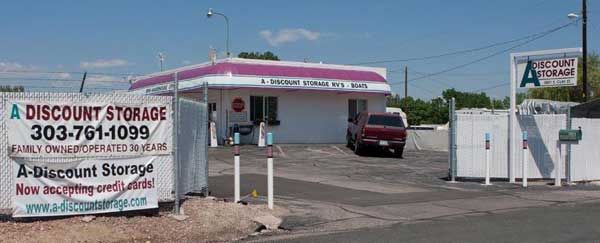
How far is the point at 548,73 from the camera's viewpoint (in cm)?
1781

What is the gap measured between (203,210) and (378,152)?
18.8 metres

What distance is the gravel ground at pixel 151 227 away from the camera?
28.1 feet

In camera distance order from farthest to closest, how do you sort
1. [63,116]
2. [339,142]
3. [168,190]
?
[339,142] → [168,190] → [63,116]

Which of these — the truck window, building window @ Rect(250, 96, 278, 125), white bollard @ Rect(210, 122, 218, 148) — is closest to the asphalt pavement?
the truck window

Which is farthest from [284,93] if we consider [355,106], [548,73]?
[548,73]

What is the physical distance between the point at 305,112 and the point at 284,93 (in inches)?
63.8

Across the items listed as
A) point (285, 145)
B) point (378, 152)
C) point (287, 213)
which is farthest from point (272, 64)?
point (287, 213)

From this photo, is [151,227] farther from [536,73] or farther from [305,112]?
[305,112]

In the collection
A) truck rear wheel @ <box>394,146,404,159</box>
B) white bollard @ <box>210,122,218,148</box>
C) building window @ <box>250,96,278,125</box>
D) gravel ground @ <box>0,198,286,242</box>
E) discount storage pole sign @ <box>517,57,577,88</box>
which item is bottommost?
gravel ground @ <box>0,198,286,242</box>

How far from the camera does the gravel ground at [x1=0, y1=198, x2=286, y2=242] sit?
8.56m

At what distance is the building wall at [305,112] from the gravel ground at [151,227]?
20002 millimetres

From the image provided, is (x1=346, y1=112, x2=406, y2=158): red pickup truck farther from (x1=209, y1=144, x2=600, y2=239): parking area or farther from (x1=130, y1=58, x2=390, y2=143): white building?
(x1=130, y1=58, x2=390, y2=143): white building

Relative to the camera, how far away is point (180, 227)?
9.59 metres

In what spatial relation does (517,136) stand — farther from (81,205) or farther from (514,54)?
(81,205)
